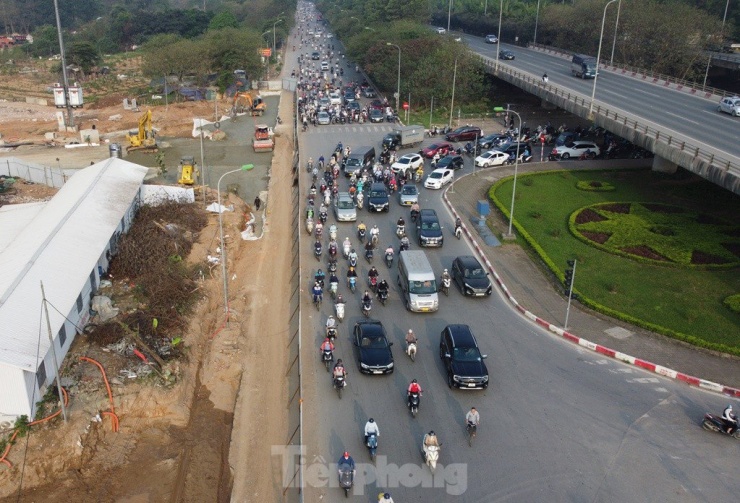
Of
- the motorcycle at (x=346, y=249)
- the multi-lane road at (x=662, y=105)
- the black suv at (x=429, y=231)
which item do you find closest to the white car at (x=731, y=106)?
the multi-lane road at (x=662, y=105)

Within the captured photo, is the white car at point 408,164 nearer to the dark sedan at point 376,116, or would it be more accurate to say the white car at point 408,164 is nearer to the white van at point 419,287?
the white van at point 419,287

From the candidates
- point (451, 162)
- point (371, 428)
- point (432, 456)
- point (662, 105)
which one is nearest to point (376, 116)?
point (451, 162)

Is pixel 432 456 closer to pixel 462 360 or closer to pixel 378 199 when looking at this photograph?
pixel 462 360

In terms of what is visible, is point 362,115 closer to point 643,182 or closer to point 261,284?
point 643,182

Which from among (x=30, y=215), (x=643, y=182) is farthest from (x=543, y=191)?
(x=30, y=215)

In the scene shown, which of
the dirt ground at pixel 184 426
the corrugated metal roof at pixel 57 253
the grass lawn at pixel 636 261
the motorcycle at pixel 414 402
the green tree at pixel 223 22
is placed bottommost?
the dirt ground at pixel 184 426
